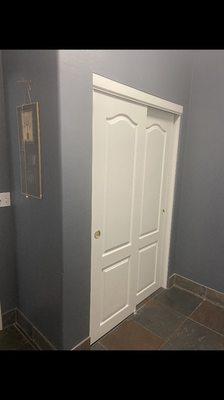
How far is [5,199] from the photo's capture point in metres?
1.78

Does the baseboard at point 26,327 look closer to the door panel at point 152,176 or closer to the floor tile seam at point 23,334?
the floor tile seam at point 23,334

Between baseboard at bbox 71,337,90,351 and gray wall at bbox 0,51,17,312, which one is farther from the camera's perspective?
gray wall at bbox 0,51,17,312

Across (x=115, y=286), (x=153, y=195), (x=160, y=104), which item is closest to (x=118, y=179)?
(x=153, y=195)

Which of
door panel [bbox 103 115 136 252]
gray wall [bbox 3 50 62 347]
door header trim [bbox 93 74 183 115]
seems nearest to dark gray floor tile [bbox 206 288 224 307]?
door panel [bbox 103 115 136 252]

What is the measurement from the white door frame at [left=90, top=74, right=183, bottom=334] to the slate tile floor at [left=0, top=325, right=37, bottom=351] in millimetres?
1553

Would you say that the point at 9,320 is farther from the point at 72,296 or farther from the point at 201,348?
the point at 201,348

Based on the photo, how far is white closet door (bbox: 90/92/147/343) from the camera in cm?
155

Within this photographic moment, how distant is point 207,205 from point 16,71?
6.81ft

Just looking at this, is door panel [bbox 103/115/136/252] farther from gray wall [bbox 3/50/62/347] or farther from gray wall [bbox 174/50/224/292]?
gray wall [bbox 174/50/224/292]

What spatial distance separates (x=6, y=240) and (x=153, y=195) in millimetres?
1383

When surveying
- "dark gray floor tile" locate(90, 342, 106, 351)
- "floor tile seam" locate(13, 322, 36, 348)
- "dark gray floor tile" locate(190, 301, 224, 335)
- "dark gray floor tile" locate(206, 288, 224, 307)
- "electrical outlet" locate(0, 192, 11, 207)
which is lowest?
"dark gray floor tile" locate(190, 301, 224, 335)

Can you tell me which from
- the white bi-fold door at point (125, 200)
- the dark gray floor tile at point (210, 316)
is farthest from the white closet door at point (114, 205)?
the dark gray floor tile at point (210, 316)

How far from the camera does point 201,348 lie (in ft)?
5.85
